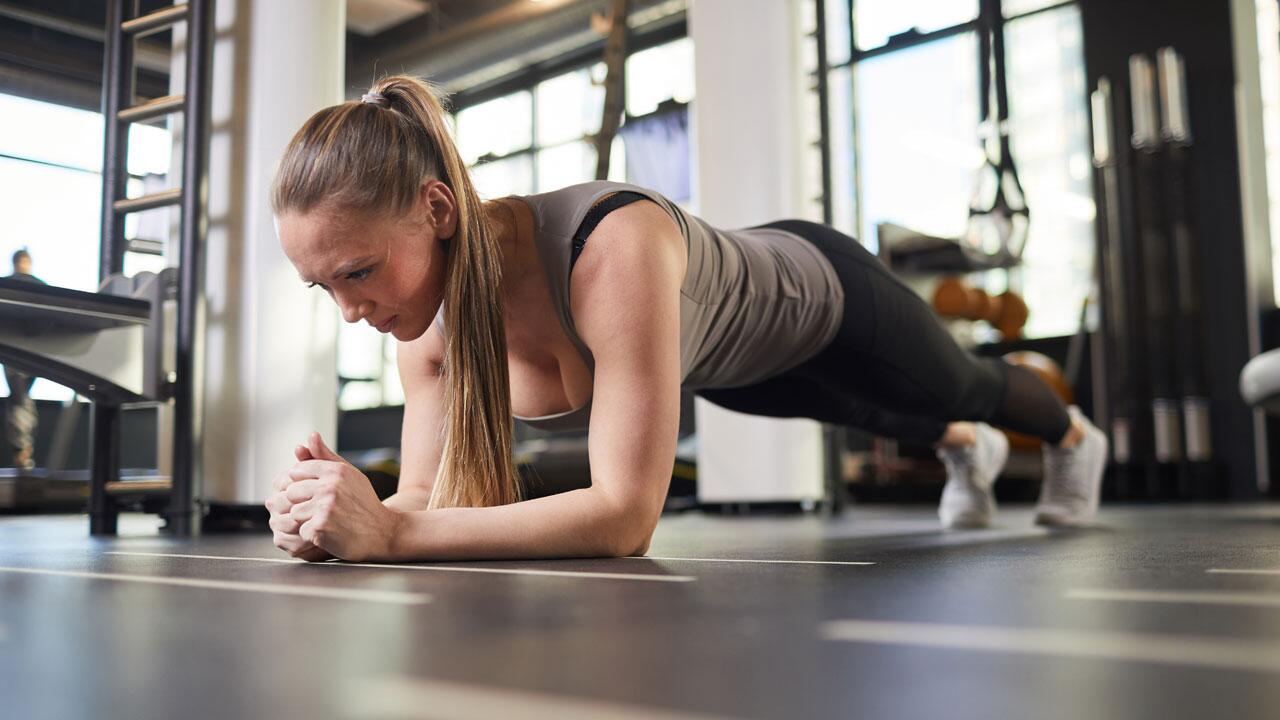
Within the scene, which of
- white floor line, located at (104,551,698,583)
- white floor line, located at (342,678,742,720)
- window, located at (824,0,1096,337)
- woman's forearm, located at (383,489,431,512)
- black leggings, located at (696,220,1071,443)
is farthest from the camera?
window, located at (824,0,1096,337)

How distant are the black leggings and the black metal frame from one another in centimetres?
110

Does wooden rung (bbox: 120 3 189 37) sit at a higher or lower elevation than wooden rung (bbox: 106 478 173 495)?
higher

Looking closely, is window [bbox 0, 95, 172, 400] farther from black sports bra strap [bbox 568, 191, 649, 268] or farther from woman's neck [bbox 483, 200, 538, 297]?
black sports bra strap [bbox 568, 191, 649, 268]

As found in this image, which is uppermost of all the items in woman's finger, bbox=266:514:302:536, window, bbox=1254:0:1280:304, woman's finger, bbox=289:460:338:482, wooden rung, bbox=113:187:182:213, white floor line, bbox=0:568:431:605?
window, bbox=1254:0:1280:304

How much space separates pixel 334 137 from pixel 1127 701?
2.98ft

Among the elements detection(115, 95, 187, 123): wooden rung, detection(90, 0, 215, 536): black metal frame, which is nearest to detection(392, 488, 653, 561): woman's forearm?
detection(90, 0, 215, 536): black metal frame

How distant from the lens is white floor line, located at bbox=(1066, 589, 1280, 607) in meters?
0.69

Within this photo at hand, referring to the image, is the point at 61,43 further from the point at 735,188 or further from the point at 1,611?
the point at 1,611

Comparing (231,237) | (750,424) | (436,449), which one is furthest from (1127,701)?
(750,424)

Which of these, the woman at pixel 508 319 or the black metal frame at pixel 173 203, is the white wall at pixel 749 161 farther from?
the woman at pixel 508 319

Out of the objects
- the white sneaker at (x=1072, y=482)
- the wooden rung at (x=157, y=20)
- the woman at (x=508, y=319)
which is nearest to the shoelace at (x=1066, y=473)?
the white sneaker at (x=1072, y=482)

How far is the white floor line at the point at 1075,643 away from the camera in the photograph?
1.58 feet

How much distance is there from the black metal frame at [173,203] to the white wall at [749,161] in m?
1.68

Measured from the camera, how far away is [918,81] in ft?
20.8
